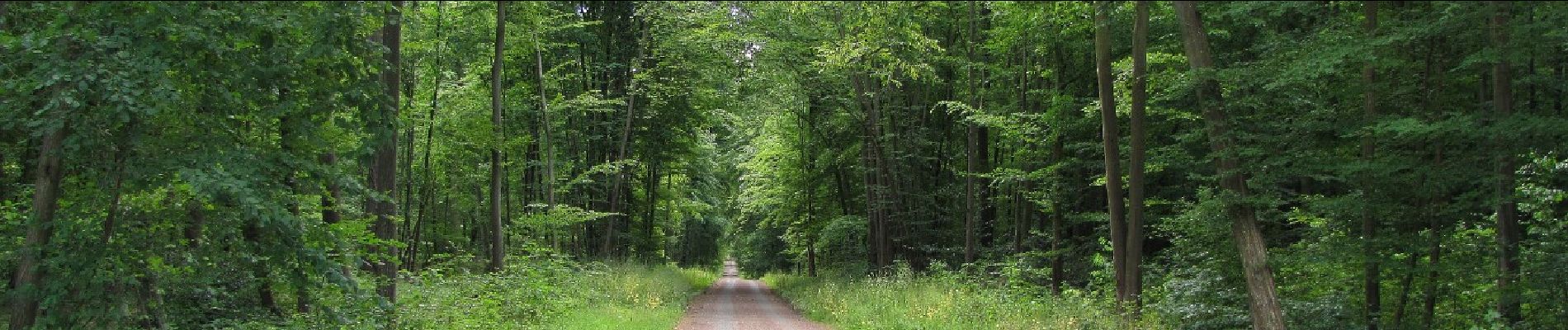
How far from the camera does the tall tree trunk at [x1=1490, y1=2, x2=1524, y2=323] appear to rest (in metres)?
7.24

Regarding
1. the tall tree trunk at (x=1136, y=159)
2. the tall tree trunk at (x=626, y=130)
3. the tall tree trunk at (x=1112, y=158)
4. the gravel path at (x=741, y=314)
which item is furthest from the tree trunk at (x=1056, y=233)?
the tall tree trunk at (x=626, y=130)

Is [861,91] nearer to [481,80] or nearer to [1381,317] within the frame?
[481,80]

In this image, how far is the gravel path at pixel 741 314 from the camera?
15734mm

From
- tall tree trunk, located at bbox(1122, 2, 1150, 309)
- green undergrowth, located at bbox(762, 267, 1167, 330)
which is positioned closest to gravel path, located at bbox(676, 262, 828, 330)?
green undergrowth, located at bbox(762, 267, 1167, 330)

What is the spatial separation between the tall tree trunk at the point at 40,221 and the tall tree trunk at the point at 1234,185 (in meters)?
9.88

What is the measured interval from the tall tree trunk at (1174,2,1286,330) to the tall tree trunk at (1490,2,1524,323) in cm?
191

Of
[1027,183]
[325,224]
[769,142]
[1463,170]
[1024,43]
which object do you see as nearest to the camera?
[325,224]

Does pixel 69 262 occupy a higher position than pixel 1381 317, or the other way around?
pixel 69 262

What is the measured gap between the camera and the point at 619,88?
24.8 meters

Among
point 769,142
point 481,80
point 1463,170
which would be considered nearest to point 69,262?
point 1463,170

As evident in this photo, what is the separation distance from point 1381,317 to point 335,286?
11.2 metres

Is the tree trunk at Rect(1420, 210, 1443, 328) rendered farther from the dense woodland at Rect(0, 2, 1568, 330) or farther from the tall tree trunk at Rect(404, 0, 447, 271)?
the tall tree trunk at Rect(404, 0, 447, 271)

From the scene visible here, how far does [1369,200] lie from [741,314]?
12299mm

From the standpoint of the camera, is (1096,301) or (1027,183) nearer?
(1096,301)
